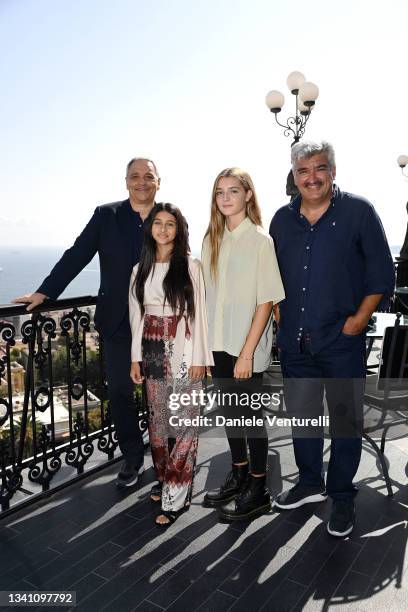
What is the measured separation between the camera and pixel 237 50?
754cm

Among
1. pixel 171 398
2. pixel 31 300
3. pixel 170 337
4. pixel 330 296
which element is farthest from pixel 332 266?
pixel 31 300

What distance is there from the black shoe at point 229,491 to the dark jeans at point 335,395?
13.8 inches

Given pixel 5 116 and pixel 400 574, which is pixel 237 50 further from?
pixel 5 116

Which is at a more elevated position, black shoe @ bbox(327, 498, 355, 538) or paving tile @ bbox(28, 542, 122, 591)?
black shoe @ bbox(327, 498, 355, 538)

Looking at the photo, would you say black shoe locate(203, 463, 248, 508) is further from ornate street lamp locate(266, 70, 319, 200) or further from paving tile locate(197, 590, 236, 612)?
ornate street lamp locate(266, 70, 319, 200)

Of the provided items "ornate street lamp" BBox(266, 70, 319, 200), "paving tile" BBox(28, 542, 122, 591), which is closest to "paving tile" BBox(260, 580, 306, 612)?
"paving tile" BBox(28, 542, 122, 591)

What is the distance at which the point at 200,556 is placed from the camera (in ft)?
6.33

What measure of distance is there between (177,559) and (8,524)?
0.91m

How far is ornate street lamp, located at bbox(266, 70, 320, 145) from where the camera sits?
752cm

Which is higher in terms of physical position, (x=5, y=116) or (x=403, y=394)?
(x=5, y=116)

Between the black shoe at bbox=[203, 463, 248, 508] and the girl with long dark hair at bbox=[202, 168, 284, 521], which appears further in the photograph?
the black shoe at bbox=[203, 463, 248, 508]

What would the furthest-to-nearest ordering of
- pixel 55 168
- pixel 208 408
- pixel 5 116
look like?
pixel 5 116 < pixel 55 168 < pixel 208 408

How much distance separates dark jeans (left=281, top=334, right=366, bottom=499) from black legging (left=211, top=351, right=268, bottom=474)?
0.68 ft

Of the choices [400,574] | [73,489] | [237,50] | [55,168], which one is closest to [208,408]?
[73,489]
